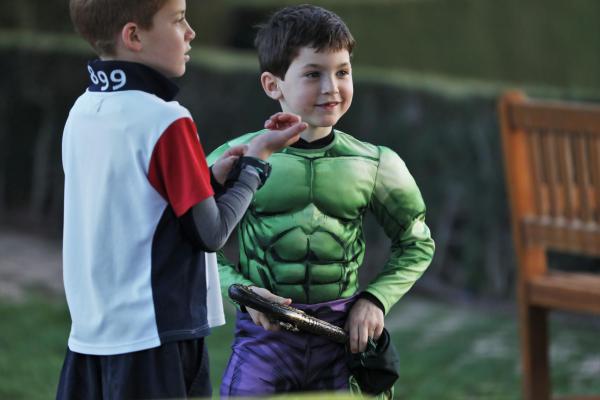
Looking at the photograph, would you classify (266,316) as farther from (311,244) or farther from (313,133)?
(313,133)

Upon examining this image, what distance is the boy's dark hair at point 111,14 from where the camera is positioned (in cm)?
284

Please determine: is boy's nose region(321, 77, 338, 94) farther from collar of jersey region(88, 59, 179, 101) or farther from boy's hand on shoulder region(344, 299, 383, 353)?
boy's hand on shoulder region(344, 299, 383, 353)

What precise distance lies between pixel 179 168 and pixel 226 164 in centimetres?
23

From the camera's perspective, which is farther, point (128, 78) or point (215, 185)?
point (215, 185)

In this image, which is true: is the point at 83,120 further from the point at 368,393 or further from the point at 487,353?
the point at 487,353

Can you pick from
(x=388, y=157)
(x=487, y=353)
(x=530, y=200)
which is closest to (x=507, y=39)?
(x=487, y=353)

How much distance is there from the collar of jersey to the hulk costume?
1.06ft

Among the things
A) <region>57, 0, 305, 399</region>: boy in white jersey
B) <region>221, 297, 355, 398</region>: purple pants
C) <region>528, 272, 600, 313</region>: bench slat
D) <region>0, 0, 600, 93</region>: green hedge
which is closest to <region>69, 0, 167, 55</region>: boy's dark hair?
<region>57, 0, 305, 399</region>: boy in white jersey

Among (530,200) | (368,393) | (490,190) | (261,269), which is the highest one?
(261,269)

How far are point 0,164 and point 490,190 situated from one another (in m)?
4.46

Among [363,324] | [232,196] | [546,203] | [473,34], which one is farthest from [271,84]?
[473,34]

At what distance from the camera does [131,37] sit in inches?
113

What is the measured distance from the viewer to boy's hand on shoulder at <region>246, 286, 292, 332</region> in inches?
118

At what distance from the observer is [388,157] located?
10.3 ft
